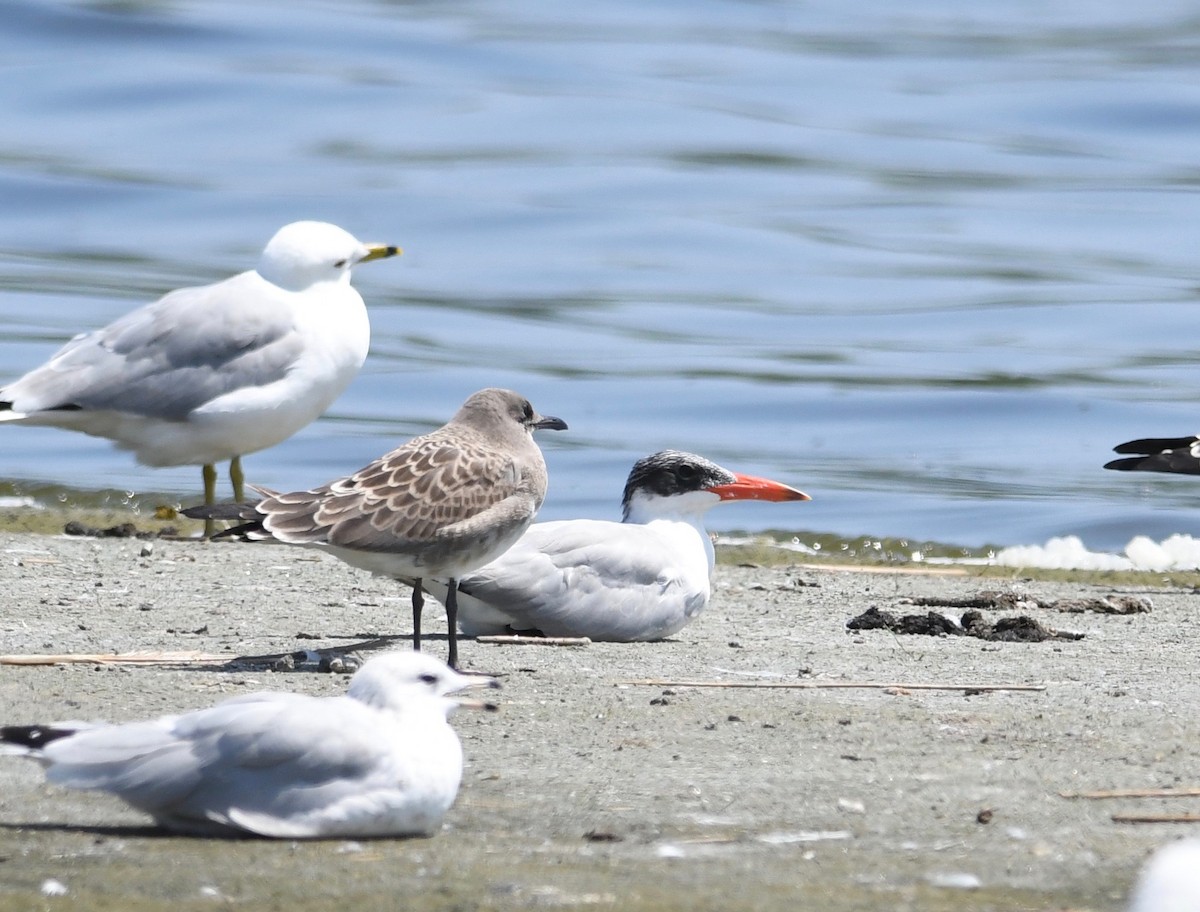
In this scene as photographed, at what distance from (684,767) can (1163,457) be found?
21.2ft

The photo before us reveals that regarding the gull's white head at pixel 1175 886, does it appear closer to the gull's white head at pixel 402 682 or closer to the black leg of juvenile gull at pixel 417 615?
the gull's white head at pixel 402 682

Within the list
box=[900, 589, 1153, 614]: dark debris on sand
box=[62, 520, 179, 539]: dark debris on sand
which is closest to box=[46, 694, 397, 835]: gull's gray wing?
box=[900, 589, 1153, 614]: dark debris on sand

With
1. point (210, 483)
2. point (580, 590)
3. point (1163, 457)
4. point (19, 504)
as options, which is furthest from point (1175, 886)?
point (19, 504)

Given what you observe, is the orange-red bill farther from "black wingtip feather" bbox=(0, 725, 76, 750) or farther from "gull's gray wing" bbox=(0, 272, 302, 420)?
"black wingtip feather" bbox=(0, 725, 76, 750)

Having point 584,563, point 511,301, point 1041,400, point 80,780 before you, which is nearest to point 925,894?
point 80,780

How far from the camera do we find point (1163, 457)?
10.9 metres

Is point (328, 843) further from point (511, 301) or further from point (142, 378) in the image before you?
point (511, 301)

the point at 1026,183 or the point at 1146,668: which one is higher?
the point at 1026,183

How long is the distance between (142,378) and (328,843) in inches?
215

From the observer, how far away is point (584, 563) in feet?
23.2

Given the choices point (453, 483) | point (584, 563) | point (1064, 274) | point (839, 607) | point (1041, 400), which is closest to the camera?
point (453, 483)

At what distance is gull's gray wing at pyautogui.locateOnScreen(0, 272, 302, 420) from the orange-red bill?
101 inches

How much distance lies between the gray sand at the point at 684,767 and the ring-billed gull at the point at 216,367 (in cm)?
166

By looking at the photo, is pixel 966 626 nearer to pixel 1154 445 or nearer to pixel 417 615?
pixel 417 615
